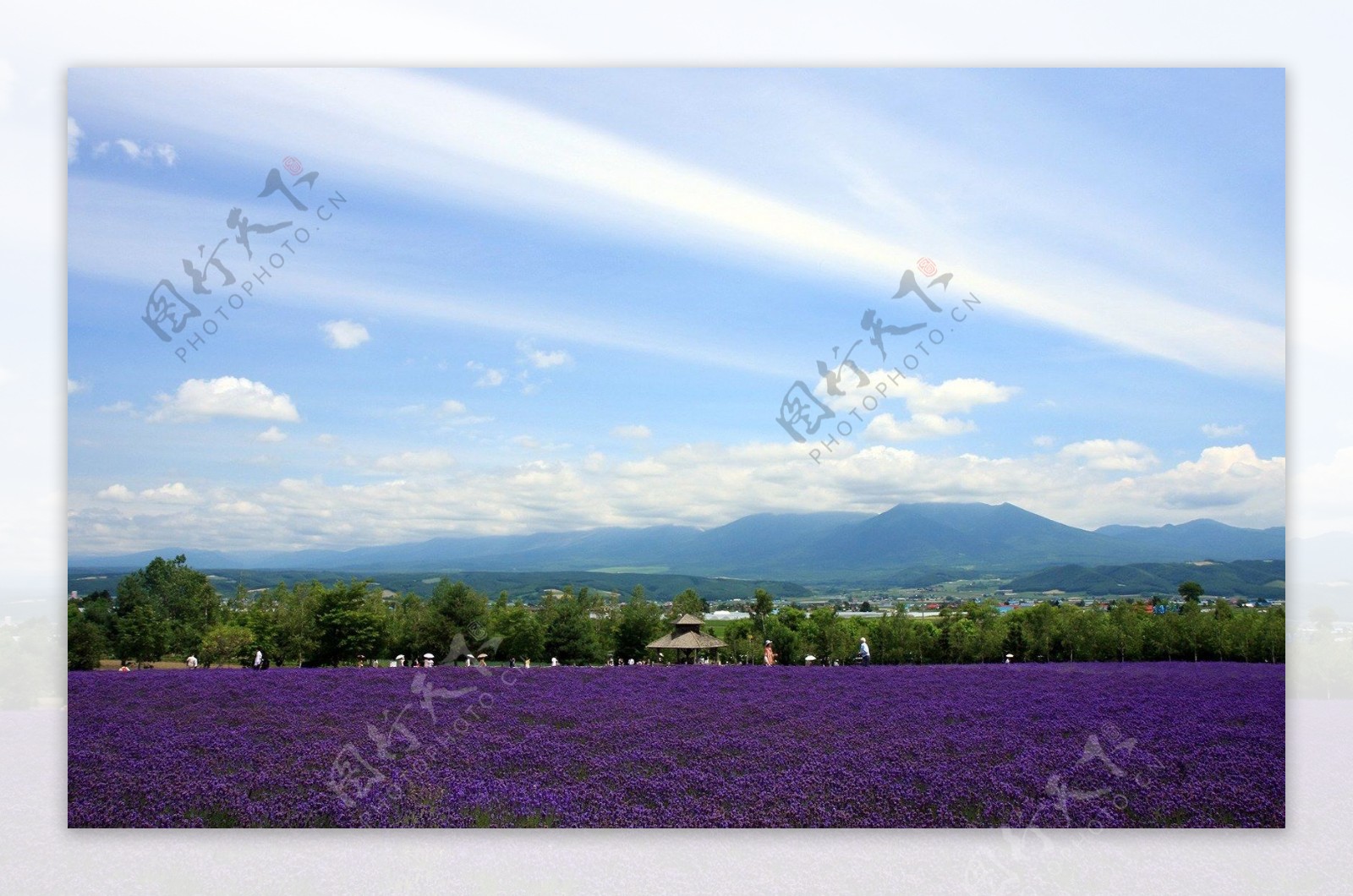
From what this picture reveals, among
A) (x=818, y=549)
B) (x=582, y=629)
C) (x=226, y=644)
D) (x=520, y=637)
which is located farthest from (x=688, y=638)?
(x=226, y=644)

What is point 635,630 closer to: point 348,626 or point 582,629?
point 582,629

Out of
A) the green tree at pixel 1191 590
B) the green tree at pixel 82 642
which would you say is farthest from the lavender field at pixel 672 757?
the green tree at pixel 1191 590

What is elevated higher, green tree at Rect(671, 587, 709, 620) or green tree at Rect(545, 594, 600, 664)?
green tree at Rect(671, 587, 709, 620)

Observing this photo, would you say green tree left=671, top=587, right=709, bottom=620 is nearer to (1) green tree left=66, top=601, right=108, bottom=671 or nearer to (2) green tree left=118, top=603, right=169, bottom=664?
(2) green tree left=118, top=603, right=169, bottom=664

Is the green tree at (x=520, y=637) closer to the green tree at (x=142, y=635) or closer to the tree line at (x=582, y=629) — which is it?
the tree line at (x=582, y=629)

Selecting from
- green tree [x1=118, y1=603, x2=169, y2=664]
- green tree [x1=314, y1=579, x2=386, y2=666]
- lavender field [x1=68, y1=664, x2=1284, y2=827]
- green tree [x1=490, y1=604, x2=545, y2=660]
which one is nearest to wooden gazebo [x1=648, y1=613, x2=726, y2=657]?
green tree [x1=490, y1=604, x2=545, y2=660]

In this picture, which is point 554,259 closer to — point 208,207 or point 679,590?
point 208,207
